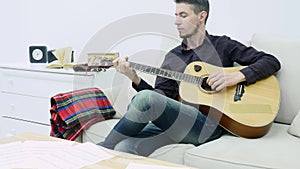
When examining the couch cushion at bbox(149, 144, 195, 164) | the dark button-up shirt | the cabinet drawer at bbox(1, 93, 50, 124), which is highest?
the dark button-up shirt

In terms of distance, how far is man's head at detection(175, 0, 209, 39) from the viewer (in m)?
1.73

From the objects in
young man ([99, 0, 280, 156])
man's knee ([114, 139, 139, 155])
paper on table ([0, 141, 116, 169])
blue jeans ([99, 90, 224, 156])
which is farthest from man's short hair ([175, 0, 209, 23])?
paper on table ([0, 141, 116, 169])

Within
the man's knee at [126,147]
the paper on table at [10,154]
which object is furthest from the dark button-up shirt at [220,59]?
the paper on table at [10,154]

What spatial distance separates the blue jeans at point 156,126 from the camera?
137cm

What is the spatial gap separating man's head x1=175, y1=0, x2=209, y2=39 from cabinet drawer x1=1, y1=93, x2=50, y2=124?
1048 mm

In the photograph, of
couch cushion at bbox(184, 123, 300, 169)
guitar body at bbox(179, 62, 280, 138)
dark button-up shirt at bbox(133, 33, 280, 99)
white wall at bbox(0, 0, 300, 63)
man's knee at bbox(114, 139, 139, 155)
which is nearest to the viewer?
couch cushion at bbox(184, 123, 300, 169)

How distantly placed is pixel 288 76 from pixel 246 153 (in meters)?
0.56

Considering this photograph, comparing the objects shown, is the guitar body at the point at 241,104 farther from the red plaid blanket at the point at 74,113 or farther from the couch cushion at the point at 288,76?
the red plaid blanket at the point at 74,113

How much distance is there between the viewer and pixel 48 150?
47.3 inches

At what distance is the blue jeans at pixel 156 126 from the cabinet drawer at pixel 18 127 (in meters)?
0.97

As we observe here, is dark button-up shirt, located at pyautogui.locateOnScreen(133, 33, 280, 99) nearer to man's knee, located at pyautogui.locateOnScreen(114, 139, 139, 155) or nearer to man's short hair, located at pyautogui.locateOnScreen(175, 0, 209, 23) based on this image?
man's short hair, located at pyautogui.locateOnScreen(175, 0, 209, 23)

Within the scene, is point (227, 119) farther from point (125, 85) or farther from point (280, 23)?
point (280, 23)

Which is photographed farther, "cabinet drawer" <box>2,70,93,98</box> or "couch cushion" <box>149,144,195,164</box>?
"cabinet drawer" <box>2,70,93,98</box>

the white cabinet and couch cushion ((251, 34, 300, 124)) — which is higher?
couch cushion ((251, 34, 300, 124))
